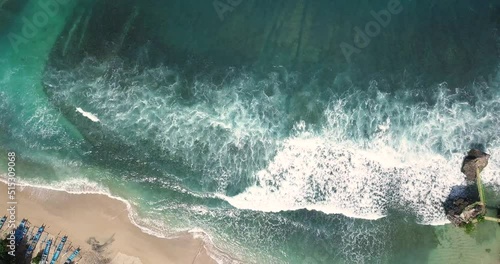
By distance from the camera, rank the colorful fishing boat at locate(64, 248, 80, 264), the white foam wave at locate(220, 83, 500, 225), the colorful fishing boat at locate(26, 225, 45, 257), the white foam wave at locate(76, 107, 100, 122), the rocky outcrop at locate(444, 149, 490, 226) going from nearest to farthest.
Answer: the colorful fishing boat at locate(64, 248, 80, 264), the colorful fishing boat at locate(26, 225, 45, 257), the rocky outcrop at locate(444, 149, 490, 226), the white foam wave at locate(220, 83, 500, 225), the white foam wave at locate(76, 107, 100, 122)

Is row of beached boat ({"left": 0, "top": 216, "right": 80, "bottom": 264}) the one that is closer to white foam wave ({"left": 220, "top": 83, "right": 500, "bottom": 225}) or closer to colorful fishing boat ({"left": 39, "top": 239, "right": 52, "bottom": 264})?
colorful fishing boat ({"left": 39, "top": 239, "right": 52, "bottom": 264})

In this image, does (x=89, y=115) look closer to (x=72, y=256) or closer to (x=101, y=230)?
(x=101, y=230)

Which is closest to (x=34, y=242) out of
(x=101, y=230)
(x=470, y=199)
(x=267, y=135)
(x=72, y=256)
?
(x=72, y=256)

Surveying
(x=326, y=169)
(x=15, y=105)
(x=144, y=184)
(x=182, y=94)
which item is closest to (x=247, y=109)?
(x=182, y=94)

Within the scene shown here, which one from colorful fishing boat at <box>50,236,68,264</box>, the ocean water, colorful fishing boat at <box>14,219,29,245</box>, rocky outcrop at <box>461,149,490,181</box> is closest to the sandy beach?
colorful fishing boat at <box>50,236,68,264</box>

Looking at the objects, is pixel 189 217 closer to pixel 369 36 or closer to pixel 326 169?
pixel 326 169

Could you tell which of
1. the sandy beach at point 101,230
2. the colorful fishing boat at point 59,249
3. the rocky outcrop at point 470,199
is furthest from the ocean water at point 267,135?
the colorful fishing boat at point 59,249
